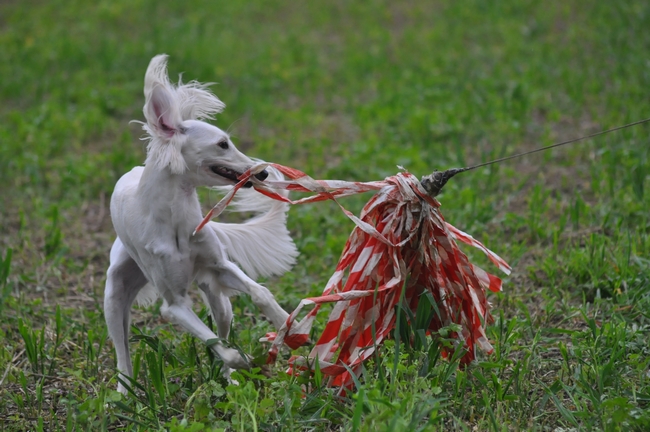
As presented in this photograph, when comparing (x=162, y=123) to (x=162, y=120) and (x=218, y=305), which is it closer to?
(x=162, y=120)

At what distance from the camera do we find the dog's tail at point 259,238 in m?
3.45

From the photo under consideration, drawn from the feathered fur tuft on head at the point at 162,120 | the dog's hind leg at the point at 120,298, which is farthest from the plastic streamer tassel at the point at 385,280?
the dog's hind leg at the point at 120,298

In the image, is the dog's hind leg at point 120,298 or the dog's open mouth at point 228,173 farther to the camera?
the dog's hind leg at point 120,298

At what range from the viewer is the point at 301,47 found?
9.85 meters

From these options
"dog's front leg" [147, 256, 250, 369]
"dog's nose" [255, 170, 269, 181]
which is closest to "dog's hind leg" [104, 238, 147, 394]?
"dog's front leg" [147, 256, 250, 369]

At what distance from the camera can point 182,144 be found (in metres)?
3.05

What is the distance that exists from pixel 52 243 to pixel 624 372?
11.7ft

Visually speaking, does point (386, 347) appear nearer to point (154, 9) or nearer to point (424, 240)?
point (424, 240)

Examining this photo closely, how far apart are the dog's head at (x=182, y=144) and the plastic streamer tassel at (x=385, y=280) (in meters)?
0.11

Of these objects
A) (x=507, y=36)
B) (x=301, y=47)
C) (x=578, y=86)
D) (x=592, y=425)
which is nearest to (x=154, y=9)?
(x=301, y=47)

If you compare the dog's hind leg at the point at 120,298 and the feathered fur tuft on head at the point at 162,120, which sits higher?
the feathered fur tuft on head at the point at 162,120

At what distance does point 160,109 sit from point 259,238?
0.77 m

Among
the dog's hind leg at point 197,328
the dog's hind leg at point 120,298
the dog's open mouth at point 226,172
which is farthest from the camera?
the dog's hind leg at point 120,298

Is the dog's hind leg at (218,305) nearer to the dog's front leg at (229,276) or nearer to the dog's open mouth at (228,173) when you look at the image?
the dog's front leg at (229,276)
